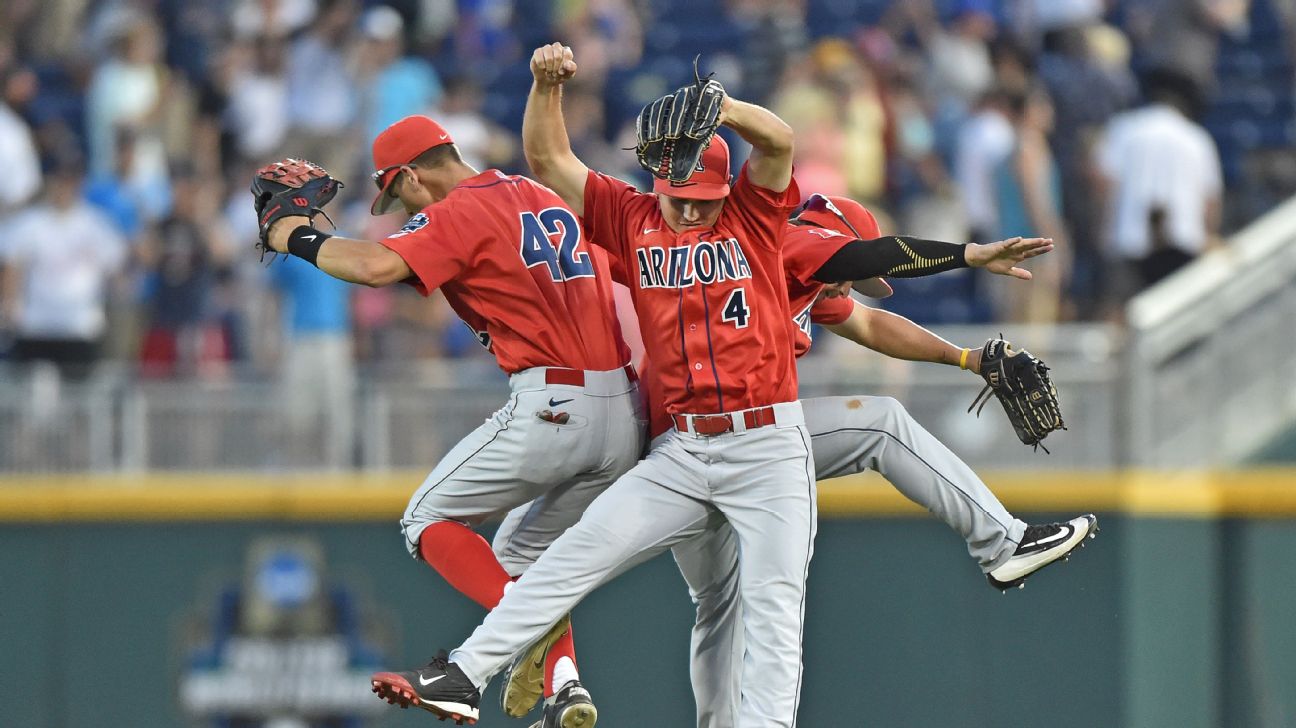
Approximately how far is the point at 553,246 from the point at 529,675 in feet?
4.46

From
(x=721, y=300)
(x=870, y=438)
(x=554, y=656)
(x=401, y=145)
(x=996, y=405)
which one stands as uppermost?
(x=401, y=145)

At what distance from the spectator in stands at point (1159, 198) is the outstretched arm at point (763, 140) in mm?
4405

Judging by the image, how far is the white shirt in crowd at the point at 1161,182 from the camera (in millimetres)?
10047

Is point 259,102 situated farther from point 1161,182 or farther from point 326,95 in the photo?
point 1161,182

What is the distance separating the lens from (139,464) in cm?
993

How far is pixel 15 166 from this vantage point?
38.8 ft

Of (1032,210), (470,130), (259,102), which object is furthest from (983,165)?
(259,102)

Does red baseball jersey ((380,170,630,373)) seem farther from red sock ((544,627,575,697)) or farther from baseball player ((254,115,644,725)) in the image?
red sock ((544,627,575,697))

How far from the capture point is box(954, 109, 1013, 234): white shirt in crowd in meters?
10.6

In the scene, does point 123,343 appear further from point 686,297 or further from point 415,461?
point 686,297

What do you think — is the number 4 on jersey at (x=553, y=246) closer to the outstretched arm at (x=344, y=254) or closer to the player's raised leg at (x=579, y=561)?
Answer: the outstretched arm at (x=344, y=254)

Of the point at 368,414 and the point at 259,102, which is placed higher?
the point at 259,102

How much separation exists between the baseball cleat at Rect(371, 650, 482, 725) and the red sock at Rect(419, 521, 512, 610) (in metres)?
0.33

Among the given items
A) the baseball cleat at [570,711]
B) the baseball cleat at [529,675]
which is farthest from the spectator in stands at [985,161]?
the baseball cleat at [570,711]
